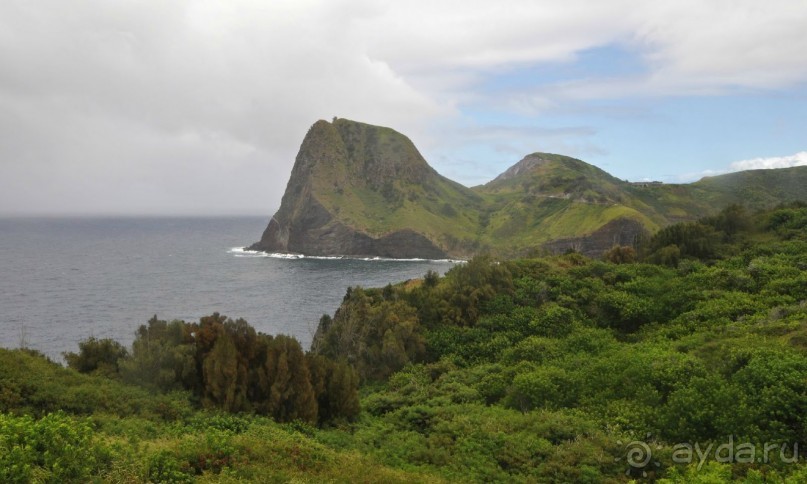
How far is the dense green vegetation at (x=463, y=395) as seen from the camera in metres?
12.1

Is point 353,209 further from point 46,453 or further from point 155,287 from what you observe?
point 46,453

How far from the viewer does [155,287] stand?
9038cm

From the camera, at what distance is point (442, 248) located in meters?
154

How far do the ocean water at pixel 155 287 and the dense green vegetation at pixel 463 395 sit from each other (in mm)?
22902

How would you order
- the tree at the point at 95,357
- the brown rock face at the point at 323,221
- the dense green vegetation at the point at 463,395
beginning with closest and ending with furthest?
the dense green vegetation at the point at 463,395
the tree at the point at 95,357
the brown rock face at the point at 323,221

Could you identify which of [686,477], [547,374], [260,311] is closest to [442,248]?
[260,311]

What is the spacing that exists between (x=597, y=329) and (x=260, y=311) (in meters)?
53.9

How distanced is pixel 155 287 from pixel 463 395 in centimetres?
8156

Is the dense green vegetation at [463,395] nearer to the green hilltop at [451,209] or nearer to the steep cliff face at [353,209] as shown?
the green hilltop at [451,209]

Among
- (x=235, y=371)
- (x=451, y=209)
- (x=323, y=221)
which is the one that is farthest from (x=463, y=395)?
(x=451, y=209)

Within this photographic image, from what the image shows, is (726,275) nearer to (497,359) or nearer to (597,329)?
(597,329)

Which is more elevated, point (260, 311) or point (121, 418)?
point (121, 418)

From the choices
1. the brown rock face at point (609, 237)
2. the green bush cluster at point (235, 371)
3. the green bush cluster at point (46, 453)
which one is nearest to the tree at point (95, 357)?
the green bush cluster at point (235, 371)

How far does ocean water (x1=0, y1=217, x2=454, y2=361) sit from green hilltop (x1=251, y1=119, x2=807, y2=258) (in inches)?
578
